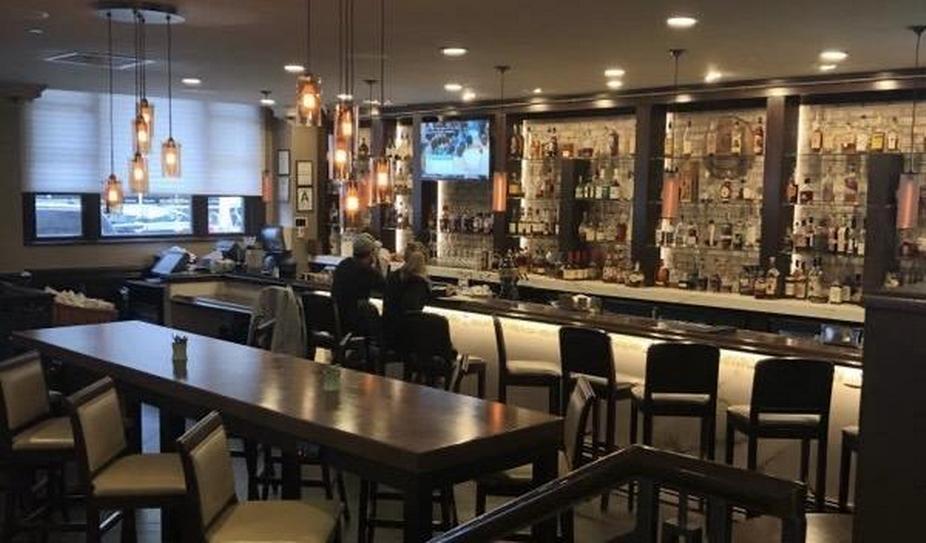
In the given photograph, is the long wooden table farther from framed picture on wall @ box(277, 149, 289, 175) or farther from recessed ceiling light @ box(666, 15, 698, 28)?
framed picture on wall @ box(277, 149, 289, 175)

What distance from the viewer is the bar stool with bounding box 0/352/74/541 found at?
400 cm

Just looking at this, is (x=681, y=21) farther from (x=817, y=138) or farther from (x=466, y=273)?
(x=466, y=273)

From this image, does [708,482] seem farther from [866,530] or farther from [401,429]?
[401,429]

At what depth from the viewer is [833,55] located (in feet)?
20.7

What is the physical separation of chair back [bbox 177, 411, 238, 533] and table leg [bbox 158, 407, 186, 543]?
968 mm

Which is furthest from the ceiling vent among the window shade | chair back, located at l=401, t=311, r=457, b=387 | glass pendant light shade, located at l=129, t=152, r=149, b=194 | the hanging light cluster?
chair back, located at l=401, t=311, r=457, b=387

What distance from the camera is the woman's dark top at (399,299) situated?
19.8 ft

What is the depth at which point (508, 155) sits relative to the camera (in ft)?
32.8

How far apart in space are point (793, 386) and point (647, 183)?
4472 millimetres

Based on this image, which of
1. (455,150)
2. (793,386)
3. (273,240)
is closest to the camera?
(793,386)

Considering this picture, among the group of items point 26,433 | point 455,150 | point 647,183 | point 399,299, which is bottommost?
point 26,433

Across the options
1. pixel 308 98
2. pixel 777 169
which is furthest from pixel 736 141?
pixel 308 98

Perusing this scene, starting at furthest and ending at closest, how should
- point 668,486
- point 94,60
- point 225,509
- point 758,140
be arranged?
point 758,140
point 94,60
point 225,509
point 668,486

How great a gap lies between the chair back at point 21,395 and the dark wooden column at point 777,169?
5.82 metres
